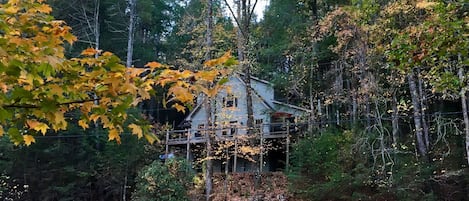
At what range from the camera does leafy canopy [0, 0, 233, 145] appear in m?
1.58

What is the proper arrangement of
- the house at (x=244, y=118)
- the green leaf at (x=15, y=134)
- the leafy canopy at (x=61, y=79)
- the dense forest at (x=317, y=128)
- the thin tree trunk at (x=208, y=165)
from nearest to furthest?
the leafy canopy at (x=61, y=79), the green leaf at (x=15, y=134), the dense forest at (x=317, y=128), the thin tree trunk at (x=208, y=165), the house at (x=244, y=118)

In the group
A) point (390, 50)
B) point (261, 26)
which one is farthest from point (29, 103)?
point (261, 26)

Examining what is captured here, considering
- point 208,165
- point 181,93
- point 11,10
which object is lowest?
point 208,165

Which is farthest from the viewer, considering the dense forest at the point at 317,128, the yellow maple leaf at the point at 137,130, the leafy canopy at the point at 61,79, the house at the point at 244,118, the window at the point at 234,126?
the house at the point at 244,118

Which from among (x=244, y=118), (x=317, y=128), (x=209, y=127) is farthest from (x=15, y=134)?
(x=244, y=118)

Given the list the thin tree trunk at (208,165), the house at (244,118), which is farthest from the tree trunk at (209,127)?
the house at (244,118)

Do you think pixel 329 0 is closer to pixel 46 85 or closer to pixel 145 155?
pixel 145 155

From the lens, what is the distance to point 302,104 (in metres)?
15.8

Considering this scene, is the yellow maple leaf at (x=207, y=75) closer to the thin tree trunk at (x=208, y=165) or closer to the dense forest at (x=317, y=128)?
the dense forest at (x=317, y=128)

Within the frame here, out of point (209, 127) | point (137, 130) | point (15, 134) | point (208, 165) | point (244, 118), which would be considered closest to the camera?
point (137, 130)

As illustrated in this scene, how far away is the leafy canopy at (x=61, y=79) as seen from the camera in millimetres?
1580

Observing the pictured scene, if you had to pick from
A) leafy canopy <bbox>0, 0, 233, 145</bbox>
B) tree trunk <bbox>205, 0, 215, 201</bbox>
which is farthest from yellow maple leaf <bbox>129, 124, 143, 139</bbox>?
tree trunk <bbox>205, 0, 215, 201</bbox>

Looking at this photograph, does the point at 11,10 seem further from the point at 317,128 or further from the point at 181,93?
the point at 317,128

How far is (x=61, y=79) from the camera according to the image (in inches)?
68.1
